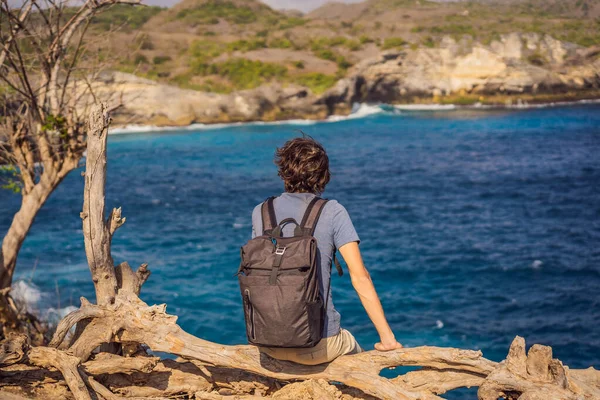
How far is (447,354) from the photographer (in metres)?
4.48

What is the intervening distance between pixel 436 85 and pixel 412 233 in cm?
5204

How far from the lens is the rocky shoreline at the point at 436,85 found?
61.3m

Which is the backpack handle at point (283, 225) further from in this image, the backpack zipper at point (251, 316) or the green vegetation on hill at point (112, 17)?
the green vegetation on hill at point (112, 17)

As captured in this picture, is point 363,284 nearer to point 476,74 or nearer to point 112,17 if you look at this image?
point 112,17

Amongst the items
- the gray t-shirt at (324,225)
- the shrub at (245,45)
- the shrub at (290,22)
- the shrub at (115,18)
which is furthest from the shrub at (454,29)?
the gray t-shirt at (324,225)

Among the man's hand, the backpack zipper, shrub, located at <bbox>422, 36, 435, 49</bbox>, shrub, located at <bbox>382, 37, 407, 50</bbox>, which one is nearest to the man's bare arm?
the man's hand

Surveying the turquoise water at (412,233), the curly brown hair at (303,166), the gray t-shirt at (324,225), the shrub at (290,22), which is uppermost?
the shrub at (290,22)

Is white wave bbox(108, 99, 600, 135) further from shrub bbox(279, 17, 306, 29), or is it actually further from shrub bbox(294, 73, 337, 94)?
shrub bbox(279, 17, 306, 29)

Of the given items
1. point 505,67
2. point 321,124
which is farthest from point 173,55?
point 505,67

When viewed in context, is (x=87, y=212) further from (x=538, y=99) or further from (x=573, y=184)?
(x=538, y=99)

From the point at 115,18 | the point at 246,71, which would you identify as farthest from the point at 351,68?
the point at 115,18

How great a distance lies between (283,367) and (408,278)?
42.9 feet

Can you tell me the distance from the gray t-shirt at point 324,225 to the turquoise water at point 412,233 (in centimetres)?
958

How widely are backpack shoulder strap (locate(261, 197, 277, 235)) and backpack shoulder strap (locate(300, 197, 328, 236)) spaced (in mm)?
189
